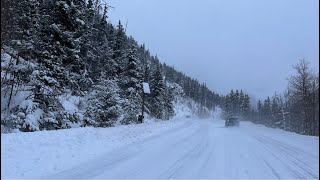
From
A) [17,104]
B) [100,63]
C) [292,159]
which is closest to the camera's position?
[292,159]

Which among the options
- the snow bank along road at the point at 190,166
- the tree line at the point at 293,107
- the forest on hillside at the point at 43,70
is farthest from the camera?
the tree line at the point at 293,107

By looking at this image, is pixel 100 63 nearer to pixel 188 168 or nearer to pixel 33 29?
pixel 33 29

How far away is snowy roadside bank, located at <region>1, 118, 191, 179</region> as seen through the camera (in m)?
9.83

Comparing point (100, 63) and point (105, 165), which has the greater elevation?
point (100, 63)

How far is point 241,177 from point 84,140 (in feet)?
25.5

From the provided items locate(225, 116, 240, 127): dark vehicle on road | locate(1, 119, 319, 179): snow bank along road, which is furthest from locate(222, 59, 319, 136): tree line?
locate(1, 119, 319, 179): snow bank along road

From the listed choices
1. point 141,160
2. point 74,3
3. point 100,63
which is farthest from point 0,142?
point 100,63

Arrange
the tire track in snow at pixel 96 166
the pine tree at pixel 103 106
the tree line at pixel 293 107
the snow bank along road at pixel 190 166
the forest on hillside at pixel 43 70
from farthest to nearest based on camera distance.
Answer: the tree line at pixel 293 107 → the pine tree at pixel 103 106 → the forest on hillside at pixel 43 70 → the snow bank along road at pixel 190 166 → the tire track in snow at pixel 96 166

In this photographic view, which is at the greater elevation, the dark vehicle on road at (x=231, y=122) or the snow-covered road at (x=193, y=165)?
the dark vehicle on road at (x=231, y=122)

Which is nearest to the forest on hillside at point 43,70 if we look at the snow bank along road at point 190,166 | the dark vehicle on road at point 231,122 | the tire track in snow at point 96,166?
the tire track in snow at point 96,166

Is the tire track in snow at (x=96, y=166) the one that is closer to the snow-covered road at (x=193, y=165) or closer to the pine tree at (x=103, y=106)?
the snow-covered road at (x=193, y=165)

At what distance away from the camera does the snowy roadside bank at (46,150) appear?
9827 mm

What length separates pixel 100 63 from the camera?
2037 inches

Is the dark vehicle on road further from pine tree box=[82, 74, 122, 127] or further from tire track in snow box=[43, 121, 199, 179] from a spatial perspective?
tire track in snow box=[43, 121, 199, 179]
